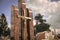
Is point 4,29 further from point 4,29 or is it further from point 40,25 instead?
point 40,25

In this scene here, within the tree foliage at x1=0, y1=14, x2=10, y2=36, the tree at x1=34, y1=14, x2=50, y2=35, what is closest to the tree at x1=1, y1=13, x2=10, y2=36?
the tree foliage at x1=0, y1=14, x2=10, y2=36

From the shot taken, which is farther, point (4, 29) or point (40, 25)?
point (40, 25)

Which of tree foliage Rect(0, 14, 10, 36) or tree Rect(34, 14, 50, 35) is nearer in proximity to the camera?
tree foliage Rect(0, 14, 10, 36)

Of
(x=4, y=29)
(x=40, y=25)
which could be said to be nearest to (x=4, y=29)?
(x=4, y=29)

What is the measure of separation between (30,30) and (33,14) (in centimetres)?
43

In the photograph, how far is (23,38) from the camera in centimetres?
447

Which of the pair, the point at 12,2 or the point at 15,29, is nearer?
the point at 15,29

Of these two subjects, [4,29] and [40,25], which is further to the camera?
[40,25]

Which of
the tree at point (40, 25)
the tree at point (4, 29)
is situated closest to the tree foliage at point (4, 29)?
the tree at point (4, 29)

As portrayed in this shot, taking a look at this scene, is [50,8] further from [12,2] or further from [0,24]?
[0,24]

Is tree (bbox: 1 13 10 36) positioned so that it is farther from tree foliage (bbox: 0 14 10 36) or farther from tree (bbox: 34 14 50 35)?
tree (bbox: 34 14 50 35)

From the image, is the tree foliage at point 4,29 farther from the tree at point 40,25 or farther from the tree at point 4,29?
the tree at point 40,25

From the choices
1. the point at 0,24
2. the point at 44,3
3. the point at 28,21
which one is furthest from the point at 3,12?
the point at 44,3

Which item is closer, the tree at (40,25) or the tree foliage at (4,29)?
the tree foliage at (4,29)
